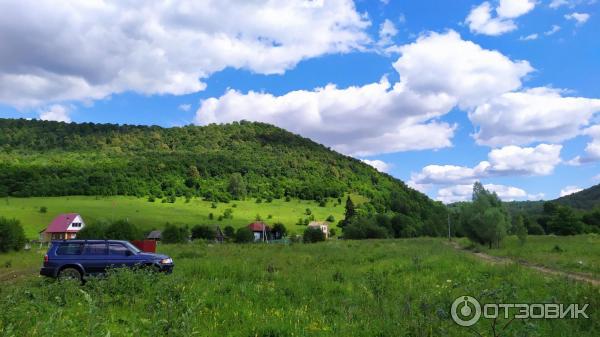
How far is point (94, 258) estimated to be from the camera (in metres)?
17.4

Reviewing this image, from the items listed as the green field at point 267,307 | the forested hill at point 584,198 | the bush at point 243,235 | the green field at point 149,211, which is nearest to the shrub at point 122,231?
the bush at point 243,235

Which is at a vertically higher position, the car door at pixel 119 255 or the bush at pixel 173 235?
the car door at pixel 119 255

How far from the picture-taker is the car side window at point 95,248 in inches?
688

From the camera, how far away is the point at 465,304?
26.6 feet

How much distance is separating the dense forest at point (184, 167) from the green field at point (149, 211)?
7.06 metres

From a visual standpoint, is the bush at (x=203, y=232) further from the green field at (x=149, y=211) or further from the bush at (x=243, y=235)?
the bush at (x=243, y=235)

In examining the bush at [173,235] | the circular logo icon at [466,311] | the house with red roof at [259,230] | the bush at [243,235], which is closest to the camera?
the circular logo icon at [466,311]

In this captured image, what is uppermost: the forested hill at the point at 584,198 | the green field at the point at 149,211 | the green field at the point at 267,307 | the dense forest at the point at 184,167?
the dense forest at the point at 184,167

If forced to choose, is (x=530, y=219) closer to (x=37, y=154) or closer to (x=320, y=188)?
(x=320, y=188)

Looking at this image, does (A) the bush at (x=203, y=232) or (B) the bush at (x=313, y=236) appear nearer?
(B) the bush at (x=313, y=236)

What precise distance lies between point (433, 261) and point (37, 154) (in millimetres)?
137481

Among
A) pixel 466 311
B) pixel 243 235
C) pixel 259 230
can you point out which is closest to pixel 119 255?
pixel 466 311

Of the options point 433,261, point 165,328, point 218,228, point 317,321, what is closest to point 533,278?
point 433,261

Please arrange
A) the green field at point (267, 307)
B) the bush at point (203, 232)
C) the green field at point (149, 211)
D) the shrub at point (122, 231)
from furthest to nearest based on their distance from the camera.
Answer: the green field at point (149, 211)
the bush at point (203, 232)
the shrub at point (122, 231)
the green field at point (267, 307)
